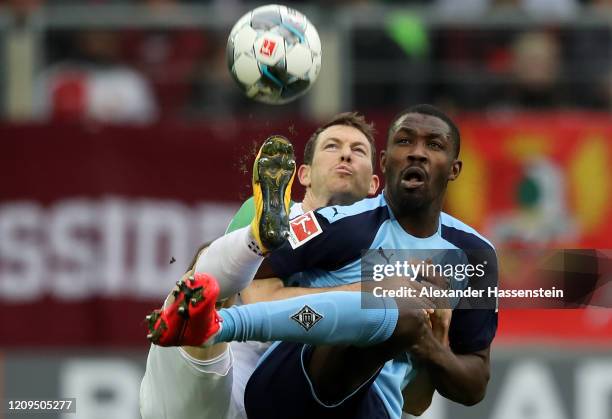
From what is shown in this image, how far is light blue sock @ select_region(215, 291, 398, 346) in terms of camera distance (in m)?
5.98

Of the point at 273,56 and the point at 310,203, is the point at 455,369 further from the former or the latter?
the point at 273,56

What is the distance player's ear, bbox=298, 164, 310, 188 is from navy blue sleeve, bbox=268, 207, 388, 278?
0.65 m

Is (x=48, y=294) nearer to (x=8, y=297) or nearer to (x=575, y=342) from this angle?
(x=8, y=297)

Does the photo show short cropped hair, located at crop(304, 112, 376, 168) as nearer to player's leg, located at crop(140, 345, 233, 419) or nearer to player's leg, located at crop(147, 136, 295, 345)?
player's leg, located at crop(147, 136, 295, 345)

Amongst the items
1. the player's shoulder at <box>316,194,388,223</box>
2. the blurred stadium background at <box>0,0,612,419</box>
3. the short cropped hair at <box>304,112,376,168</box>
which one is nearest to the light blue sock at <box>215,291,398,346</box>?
the player's shoulder at <box>316,194,388,223</box>

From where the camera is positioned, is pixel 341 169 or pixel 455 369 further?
pixel 341 169

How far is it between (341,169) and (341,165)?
20 millimetres

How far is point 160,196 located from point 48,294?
3.27ft

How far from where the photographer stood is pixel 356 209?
21.7 feet

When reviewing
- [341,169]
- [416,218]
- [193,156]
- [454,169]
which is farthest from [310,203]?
[193,156]

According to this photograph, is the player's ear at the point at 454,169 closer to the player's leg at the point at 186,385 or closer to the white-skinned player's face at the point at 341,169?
the white-skinned player's face at the point at 341,169

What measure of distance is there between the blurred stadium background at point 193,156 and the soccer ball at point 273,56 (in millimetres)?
3121

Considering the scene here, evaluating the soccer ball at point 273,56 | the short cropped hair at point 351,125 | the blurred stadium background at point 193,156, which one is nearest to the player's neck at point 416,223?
the short cropped hair at point 351,125

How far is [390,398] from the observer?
6.80 m
